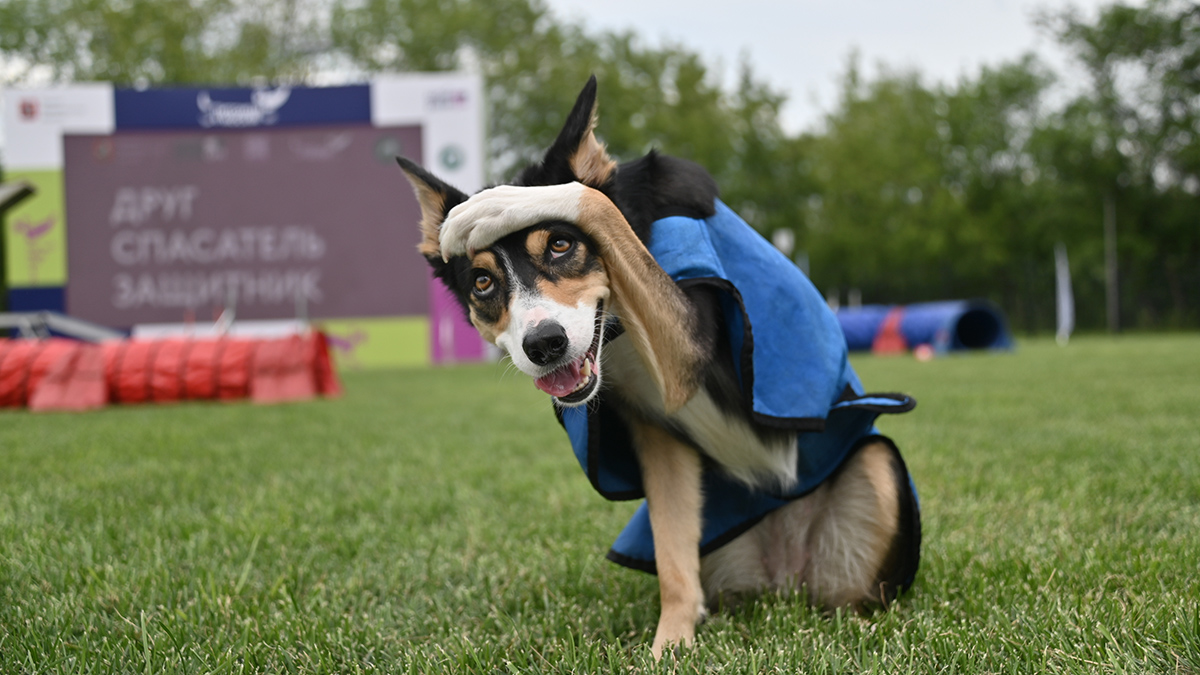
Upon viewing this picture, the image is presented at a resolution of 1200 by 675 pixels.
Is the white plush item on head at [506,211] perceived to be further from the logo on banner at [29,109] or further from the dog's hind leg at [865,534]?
the logo on banner at [29,109]

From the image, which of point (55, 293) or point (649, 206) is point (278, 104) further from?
point (649, 206)

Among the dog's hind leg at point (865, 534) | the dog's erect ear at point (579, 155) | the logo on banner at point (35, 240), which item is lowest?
the dog's hind leg at point (865, 534)

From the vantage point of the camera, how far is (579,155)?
6.72 ft

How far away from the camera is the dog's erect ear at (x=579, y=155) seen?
2.03 meters

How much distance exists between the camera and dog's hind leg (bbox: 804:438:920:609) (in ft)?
7.83

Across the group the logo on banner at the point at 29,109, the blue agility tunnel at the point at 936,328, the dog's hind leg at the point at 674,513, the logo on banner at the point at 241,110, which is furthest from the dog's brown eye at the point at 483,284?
the logo on banner at the point at 29,109

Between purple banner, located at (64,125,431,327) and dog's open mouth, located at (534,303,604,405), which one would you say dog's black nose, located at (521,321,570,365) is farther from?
purple banner, located at (64,125,431,327)

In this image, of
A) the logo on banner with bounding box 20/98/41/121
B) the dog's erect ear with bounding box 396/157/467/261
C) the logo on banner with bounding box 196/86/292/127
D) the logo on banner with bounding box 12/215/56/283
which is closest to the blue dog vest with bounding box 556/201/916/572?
the dog's erect ear with bounding box 396/157/467/261

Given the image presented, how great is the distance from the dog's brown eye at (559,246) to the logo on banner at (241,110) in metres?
18.9

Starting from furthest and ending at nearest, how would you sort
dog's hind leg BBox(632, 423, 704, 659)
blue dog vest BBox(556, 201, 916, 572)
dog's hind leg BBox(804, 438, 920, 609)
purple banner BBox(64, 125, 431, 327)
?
purple banner BBox(64, 125, 431, 327), dog's hind leg BBox(804, 438, 920, 609), dog's hind leg BBox(632, 423, 704, 659), blue dog vest BBox(556, 201, 916, 572)

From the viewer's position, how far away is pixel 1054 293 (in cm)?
2769

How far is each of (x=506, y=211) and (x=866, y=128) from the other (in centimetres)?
A: 3862

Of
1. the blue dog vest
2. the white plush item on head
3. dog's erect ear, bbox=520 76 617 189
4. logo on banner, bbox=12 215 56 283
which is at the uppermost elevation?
logo on banner, bbox=12 215 56 283

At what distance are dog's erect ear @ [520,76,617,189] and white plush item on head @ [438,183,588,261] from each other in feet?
0.39
